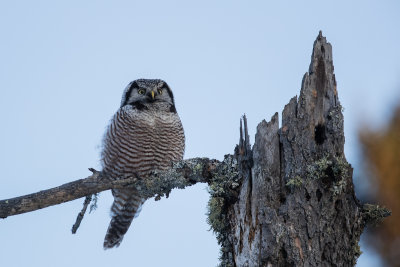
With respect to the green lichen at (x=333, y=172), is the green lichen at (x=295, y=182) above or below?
below

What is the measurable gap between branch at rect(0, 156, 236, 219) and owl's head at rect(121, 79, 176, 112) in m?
1.51

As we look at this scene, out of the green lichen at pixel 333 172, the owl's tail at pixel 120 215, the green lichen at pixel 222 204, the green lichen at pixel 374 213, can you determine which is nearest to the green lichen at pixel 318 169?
the green lichen at pixel 333 172

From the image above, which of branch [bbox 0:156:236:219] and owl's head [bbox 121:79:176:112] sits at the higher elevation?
owl's head [bbox 121:79:176:112]

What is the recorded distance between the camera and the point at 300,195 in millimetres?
4852

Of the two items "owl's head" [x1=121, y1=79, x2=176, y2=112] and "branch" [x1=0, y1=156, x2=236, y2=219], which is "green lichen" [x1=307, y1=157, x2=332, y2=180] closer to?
"branch" [x1=0, y1=156, x2=236, y2=219]

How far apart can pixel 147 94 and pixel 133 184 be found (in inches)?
72.5

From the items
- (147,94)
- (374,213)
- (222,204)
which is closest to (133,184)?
(222,204)

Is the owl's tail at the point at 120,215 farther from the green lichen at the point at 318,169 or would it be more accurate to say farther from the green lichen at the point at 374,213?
the green lichen at the point at 374,213

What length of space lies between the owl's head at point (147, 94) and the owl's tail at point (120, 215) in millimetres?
1310

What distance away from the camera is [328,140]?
5.04 meters

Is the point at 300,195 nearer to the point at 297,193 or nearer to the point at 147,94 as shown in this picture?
the point at 297,193

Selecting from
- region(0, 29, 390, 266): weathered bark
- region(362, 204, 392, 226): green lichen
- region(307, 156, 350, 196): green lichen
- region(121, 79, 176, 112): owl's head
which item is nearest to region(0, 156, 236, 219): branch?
region(0, 29, 390, 266): weathered bark

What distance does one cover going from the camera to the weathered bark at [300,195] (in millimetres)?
4695

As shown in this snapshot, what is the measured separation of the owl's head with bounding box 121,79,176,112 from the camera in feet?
25.7
